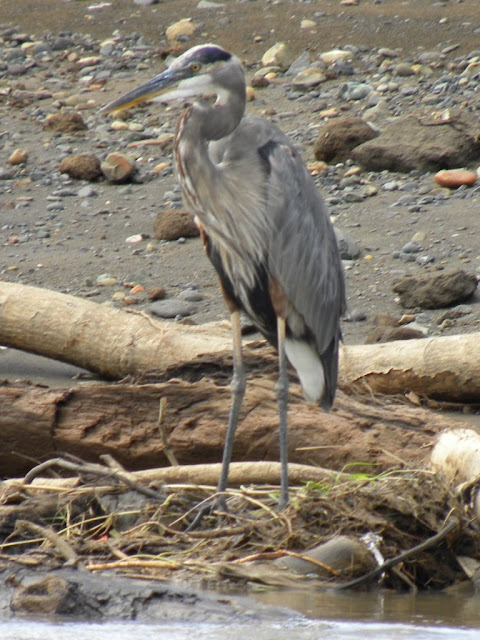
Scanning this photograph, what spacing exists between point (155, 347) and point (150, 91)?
5.68ft

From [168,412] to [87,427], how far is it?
1.18 ft

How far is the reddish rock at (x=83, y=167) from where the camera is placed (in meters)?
10.7

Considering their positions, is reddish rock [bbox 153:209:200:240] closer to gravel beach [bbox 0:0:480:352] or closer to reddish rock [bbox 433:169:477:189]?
gravel beach [bbox 0:0:480:352]

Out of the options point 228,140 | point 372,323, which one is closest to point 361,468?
point 228,140

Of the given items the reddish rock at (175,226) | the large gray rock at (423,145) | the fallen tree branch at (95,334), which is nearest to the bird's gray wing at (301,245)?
the fallen tree branch at (95,334)

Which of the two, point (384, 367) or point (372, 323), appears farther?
point (372, 323)

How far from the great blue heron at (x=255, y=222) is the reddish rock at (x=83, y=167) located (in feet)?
17.8

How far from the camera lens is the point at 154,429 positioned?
16.7 feet

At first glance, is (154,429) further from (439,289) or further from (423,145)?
(423,145)

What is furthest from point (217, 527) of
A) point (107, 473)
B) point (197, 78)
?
point (197, 78)

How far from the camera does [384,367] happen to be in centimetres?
600

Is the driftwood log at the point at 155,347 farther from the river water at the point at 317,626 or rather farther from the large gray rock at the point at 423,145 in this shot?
the large gray rock at the point at 423,145

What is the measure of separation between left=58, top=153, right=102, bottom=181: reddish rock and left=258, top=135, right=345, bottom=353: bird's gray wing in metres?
5.44

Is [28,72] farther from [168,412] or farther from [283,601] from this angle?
[283,601]
